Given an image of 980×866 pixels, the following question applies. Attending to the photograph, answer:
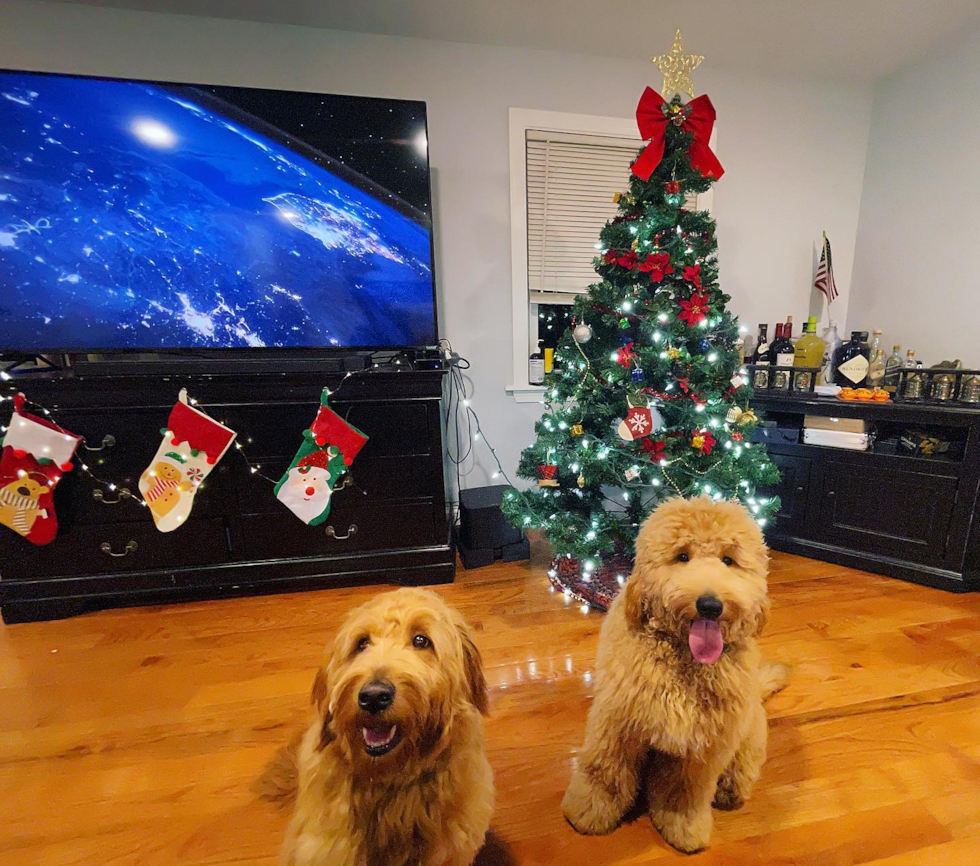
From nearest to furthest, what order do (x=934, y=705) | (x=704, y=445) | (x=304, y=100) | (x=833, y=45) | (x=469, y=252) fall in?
(x=934, y=705)
(x=704, y=445)
(x=304, y=100)
(x=833, y=45)
(x=469, y=252)

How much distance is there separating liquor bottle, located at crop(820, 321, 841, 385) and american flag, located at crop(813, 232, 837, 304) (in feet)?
0.60

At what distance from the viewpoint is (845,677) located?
59.7 inches

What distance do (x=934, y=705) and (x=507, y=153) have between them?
9.26 feet

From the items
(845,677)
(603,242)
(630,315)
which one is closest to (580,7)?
(603,242)

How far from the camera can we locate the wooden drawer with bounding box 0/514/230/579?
180cm

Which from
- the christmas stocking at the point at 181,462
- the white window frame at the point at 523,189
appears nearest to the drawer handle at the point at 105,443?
the christmas stocking at the point at 181,462

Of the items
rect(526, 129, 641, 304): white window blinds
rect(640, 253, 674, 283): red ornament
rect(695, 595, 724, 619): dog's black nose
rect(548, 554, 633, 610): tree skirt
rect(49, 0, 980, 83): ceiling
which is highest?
rect(49, 0, 980, 83): ceiling

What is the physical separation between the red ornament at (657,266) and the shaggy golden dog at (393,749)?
1442 mm

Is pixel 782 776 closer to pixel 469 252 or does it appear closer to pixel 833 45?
pixel 469 252

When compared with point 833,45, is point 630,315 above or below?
below

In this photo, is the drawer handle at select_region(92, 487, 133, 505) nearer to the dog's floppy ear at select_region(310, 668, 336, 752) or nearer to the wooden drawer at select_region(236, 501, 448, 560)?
the wooden drawer at select_region(236, 501, 448, 560)

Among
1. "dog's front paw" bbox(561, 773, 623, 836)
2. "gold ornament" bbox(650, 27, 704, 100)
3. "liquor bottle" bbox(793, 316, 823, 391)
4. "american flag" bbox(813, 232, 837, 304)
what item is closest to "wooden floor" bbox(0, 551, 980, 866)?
"dog's front paw" bbox(561, 773, 623, 836)

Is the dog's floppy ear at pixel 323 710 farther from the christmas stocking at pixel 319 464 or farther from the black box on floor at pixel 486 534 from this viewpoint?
the black box on floor at pixel 486 534

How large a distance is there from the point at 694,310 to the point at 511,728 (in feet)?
5.17
